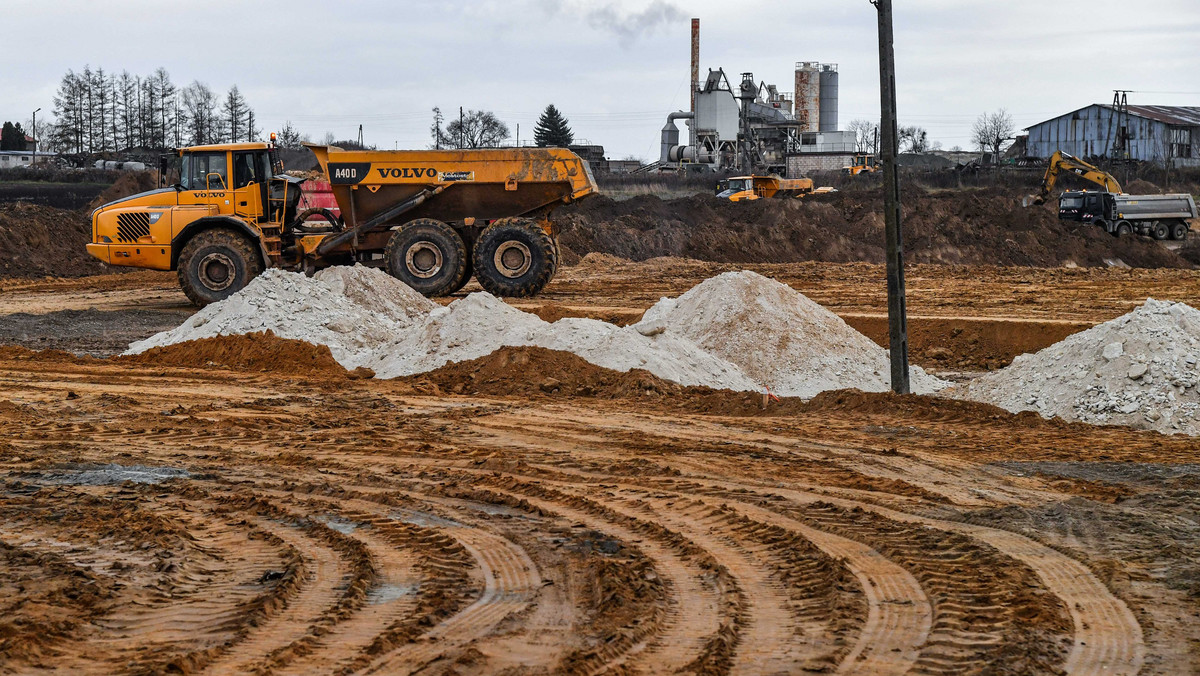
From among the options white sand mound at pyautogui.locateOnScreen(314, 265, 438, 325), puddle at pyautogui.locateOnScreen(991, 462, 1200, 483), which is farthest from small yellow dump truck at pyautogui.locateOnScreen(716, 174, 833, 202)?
puddle at pyautogui.locateOnScreen(991, 462, 1200, 483)

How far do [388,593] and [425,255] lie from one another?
14065 mm

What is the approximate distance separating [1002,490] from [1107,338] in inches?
159

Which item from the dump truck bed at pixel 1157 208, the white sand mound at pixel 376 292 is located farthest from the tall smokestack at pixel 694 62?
the white sand mound at pixel 376 292

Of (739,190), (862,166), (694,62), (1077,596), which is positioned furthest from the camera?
(694,62)

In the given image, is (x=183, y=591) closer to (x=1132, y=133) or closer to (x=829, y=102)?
(x=1132, y=133)

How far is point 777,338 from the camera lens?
14.1m

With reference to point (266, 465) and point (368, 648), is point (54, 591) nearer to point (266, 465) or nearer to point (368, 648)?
point (368, 648)

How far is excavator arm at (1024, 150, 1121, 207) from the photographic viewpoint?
126 feet

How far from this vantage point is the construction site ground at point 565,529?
16.1 feet

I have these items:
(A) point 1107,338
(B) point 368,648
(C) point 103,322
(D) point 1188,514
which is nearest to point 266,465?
(B) point 368,648

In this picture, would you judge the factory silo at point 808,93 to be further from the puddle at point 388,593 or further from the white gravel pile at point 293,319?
the puddle at point 388,593

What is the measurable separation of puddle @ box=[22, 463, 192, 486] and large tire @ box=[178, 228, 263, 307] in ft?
34.2

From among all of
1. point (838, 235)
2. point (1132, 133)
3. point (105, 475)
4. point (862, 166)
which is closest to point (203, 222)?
point (105, 475)

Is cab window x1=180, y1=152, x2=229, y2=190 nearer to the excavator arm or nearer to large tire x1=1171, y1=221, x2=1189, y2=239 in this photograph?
large tire x1=1171, y1=221, x2=1189, y2=239
